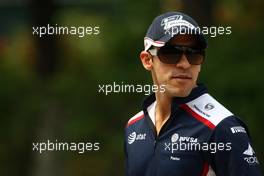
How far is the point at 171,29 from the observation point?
253cm

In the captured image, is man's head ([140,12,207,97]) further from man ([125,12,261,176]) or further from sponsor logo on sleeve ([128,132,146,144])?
sponsor logo on sleeve ([128,132,146,144])

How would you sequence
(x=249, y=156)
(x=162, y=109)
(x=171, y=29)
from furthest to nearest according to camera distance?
(x=162, y=109) → (x=171, y=29) → (x=249, y=156)

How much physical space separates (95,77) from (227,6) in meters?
0.86

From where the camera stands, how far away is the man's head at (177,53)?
253 cm

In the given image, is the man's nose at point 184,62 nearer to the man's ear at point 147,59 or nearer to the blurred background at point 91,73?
the man's ear at point 147,59

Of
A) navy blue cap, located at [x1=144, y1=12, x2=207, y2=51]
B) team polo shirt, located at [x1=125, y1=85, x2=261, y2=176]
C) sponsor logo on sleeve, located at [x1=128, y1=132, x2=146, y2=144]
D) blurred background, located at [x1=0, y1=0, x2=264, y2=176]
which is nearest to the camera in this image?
team polo shirt, located at [x1=125, y1=85, x2=261, y2=176]

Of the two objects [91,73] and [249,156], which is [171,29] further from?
[91,73]

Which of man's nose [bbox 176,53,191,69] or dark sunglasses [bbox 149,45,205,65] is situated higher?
dark sunglasses [bbox 149,45,205,65]

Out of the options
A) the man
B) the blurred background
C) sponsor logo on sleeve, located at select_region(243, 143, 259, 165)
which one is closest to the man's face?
the man

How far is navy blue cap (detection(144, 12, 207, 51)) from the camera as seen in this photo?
8.21 feet

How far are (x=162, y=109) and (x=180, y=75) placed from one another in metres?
0.13

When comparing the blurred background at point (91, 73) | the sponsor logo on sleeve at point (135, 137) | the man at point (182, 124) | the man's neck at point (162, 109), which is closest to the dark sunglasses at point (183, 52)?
the man at point (182, 124)

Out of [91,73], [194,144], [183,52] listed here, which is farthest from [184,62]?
[91,73]

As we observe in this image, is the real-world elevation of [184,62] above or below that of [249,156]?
above
